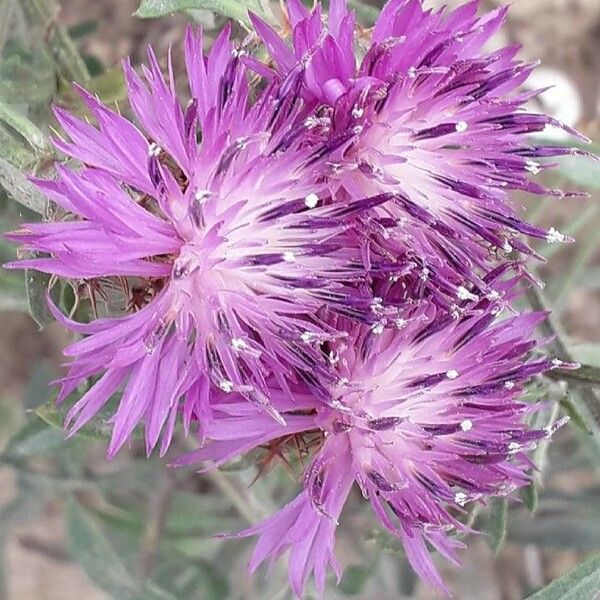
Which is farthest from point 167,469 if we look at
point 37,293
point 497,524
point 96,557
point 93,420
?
point 37,293

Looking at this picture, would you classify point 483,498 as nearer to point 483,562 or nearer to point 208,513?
point 208,513

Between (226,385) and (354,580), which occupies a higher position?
(226,385)

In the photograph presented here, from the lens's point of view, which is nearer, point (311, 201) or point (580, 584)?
point (311, 201)

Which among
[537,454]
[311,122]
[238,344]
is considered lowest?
[537,454]

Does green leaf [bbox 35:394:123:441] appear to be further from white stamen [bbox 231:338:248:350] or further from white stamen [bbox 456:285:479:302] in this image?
white stamen [bbox 456:285:479:302]

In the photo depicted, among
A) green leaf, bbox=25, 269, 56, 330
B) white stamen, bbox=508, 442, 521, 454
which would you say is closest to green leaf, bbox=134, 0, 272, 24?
green leaf, bbox=25, 269, 56, 330

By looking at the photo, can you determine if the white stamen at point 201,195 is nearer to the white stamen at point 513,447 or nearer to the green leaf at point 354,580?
the white stamen at point 513,447

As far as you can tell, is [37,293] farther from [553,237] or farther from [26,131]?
[553,237]
